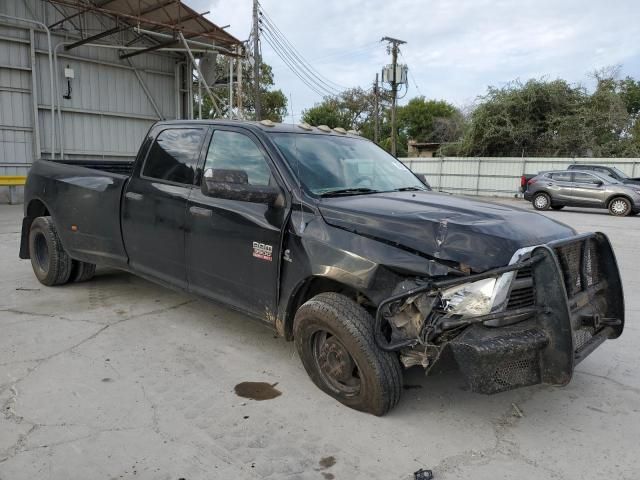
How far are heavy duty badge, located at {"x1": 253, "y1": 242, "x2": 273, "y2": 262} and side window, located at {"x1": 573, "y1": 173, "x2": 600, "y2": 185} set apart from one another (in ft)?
57.2

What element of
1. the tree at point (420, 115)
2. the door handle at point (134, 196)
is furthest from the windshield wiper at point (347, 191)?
the tree at point (420, 115)

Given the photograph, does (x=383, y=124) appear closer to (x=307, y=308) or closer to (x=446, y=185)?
(x=446, y=185)

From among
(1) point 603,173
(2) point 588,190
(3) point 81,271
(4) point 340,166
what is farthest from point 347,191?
(1) point 603,173

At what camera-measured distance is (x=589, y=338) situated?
319 centimetres

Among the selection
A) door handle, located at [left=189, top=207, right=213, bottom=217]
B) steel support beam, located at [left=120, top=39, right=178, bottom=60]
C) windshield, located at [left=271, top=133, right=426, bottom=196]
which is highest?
steel support beam, located at [left=120, top=39, right=178, bottom=60]

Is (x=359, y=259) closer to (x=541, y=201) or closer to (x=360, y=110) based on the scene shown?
(x=541, y=201)

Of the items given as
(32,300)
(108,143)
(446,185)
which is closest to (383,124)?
(446,185)

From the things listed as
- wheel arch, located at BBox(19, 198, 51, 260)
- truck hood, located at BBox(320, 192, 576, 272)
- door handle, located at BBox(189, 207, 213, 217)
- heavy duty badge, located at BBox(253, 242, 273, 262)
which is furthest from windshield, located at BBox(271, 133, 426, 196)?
wheel arch, located at BBox(19, 198, 51, 260)

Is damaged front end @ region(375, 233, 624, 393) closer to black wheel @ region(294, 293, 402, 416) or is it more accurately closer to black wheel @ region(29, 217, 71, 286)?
black wheel @ region(294, 293, 402, 416)

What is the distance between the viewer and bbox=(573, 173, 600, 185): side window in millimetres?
17995

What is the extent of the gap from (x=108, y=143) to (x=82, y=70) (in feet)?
7.98

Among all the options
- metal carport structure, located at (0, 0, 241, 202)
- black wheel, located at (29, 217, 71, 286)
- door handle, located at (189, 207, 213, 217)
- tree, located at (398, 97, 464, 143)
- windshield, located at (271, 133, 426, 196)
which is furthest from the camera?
tree, located at (398, 97, 464, 143)

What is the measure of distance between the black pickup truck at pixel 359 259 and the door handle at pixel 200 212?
15 millimetres

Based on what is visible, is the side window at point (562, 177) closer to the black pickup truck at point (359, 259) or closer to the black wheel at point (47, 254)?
the black pickup truck at point (359, 259)
